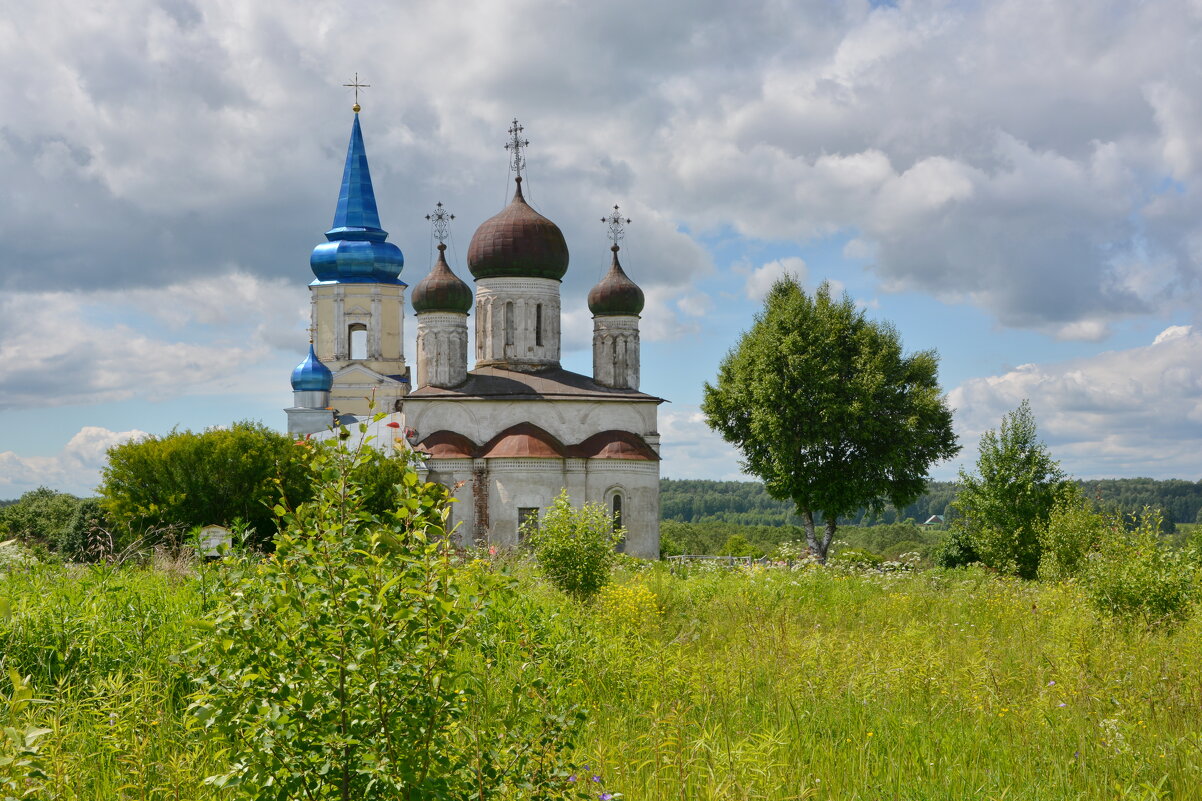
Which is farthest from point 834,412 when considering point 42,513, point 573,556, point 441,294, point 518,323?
point 42,513

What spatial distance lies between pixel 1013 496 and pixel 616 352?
13179mm

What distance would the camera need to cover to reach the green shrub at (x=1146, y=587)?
973 centimetres

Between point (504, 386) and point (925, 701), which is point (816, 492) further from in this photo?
point (925, 701)

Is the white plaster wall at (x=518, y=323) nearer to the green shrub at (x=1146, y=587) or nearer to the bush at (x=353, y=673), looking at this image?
the green shrub at (x=1146, y=587)

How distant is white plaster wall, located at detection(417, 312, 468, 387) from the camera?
3142 centimetres

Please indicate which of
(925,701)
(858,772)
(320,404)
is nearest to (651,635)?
(925,701)

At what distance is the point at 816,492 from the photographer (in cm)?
2795

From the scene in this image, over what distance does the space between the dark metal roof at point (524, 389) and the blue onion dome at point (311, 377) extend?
10255mm

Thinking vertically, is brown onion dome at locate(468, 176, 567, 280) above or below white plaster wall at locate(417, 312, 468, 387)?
above

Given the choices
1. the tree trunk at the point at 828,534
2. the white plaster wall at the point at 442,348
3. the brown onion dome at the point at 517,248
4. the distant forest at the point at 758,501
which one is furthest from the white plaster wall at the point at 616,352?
the distant forest at the point at 758,501

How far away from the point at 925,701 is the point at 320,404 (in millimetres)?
36104

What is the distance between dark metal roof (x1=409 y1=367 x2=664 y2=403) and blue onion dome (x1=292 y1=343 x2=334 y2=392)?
10.3 meters

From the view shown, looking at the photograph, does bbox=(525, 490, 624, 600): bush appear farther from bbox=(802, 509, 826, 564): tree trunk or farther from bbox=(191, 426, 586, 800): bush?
bbox=(802, 509, 826, 564): tree trunk

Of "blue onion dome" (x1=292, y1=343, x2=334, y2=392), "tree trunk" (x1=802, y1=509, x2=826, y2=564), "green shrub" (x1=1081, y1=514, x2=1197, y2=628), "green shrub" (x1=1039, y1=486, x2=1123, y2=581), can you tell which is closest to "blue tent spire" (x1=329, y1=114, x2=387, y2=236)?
"blue onion dome" (x1=292, y1=343, x2=334, y2=392)
